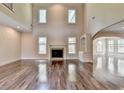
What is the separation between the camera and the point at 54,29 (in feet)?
45.8

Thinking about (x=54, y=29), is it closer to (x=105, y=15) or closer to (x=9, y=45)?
(x=9, y=45)

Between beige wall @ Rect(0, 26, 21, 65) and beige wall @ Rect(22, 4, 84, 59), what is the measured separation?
34.2 inches

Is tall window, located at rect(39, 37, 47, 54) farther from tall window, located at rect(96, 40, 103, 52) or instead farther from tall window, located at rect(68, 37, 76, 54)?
tall window, located at rect(96, 40, 103, 52)

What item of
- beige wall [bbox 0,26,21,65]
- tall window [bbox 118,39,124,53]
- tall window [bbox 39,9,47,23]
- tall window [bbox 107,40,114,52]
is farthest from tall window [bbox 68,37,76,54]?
tall window [bbox 118,39,124,53]

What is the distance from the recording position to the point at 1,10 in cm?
605

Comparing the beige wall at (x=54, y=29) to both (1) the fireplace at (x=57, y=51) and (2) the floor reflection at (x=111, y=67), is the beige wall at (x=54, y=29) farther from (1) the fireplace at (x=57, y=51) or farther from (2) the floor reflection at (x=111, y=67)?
(2) the floor reflection at (x=111, y=67)

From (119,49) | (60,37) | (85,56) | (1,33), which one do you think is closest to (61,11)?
(60,37)

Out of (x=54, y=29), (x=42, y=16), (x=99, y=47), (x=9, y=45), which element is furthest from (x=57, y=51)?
A: (x=99, y=47)

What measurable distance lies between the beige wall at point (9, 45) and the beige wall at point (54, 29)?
2.85 ft

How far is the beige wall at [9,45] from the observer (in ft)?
31.2

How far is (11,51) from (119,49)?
12002 mm

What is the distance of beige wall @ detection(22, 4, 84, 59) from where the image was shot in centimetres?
1388

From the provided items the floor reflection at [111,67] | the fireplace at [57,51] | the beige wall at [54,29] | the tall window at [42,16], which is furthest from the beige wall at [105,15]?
the tall window at [42,16]

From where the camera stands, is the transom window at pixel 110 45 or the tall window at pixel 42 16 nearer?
the tall window at pixel 42 16
